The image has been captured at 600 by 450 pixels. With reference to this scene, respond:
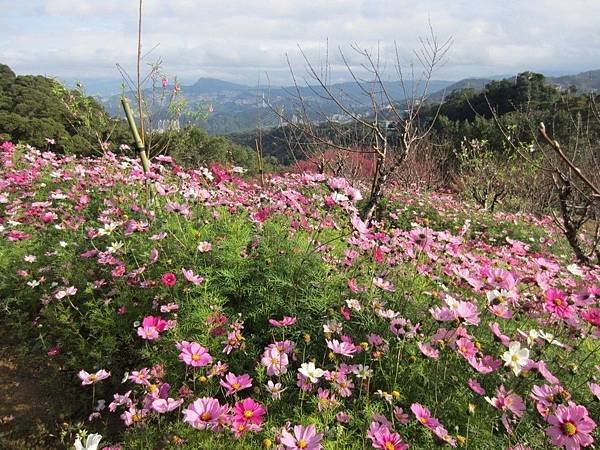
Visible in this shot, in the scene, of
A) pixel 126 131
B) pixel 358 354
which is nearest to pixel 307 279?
pixel 358 354

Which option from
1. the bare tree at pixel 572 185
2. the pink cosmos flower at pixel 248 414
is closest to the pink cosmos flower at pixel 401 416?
the pink cosmos flower at pixel 248 414

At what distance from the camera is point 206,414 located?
5.06 feet

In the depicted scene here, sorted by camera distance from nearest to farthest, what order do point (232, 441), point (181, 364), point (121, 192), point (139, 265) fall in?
point (232, 441) → point (181, 364) → point (139, 265) → point (121, 192)

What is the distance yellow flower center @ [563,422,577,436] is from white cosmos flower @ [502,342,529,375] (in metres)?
0.25

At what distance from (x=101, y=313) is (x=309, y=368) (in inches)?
57.5

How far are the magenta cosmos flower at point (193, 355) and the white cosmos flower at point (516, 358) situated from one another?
1.21 m

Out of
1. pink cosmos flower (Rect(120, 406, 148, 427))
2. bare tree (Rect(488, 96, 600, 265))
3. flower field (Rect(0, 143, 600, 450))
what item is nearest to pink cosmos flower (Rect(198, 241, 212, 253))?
flower field (Rect(0, 143, 600, 450))

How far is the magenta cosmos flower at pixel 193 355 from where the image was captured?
1776 mm

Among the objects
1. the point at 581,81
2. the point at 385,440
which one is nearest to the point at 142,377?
the point at 385,440

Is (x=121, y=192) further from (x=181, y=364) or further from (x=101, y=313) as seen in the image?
(x=181, y=364)

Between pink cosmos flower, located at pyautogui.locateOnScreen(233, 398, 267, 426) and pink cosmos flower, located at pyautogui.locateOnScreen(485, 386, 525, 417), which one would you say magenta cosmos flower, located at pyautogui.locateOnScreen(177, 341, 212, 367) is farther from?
pink cosmos flower, located at pyautogui.locateOnScreen(485, 386, 525, 417)

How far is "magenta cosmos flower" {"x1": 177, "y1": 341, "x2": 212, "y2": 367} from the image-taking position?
1.78m

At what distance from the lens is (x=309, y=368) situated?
1.84 m

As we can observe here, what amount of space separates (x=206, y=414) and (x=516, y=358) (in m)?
1.22
